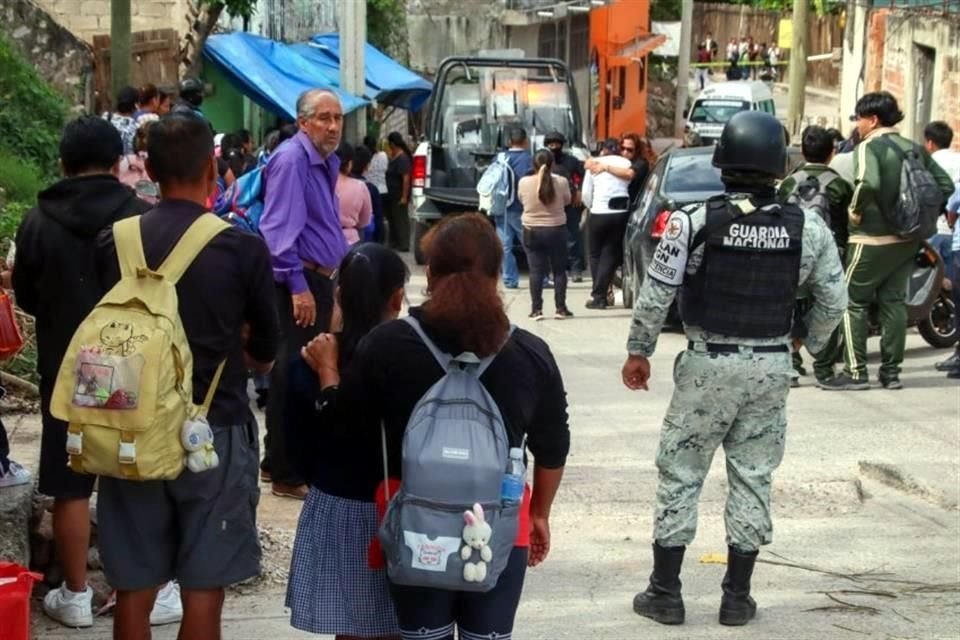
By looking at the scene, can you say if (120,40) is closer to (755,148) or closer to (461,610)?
(755,148)

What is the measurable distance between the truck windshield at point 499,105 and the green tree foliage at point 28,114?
612 centimetres

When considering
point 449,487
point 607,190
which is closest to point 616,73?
point 607,190

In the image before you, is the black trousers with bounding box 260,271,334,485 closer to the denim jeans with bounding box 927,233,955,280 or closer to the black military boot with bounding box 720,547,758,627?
the black military boot with bounding box 720,547,758,627

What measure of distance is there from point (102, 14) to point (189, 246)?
1795 centimetres

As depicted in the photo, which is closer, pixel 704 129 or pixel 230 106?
pixel 230 106

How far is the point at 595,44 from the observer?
36.8 meters

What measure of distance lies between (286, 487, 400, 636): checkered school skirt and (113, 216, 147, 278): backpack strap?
2.68 ft

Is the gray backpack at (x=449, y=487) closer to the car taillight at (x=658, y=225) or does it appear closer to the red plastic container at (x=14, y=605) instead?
the red plastic container at (x=14, y=605)

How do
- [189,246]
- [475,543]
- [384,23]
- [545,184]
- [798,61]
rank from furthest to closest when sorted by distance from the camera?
[798,61] < [384,23] < [545,184] < [189,246] < [475,543]

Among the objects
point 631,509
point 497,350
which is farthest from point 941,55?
point 497,350

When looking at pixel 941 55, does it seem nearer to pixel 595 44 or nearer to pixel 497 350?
pixel 595 44

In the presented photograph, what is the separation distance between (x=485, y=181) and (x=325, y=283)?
31.9 ft

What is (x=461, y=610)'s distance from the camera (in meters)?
4.04

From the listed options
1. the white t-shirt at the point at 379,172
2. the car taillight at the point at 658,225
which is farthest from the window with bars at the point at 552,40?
the car taillight at the point at 658,225
